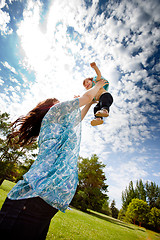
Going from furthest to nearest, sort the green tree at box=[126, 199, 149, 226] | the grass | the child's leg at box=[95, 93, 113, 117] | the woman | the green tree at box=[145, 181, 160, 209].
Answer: the green tree at box=[145, 181, 160, 209] → the green tree at box=[126, 199, 149, 226] → the grass → the child's leg at box=[95, 93, 113, 117] → the woman

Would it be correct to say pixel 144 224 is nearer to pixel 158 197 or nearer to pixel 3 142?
pixel 158 197

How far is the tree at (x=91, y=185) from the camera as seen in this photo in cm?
2473

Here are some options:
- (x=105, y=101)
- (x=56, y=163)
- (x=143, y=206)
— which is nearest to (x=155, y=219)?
(x=143, y=206)

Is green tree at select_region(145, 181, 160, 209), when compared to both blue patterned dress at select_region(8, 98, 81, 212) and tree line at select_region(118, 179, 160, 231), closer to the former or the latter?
tree line at select_region(118, 179, 160, 231)

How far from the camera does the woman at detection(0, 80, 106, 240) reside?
0.73 meters

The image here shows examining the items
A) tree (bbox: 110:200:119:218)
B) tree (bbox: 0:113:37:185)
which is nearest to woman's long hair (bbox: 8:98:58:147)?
tree (bbox: 0:113:37:185)

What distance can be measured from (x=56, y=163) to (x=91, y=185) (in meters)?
31.7

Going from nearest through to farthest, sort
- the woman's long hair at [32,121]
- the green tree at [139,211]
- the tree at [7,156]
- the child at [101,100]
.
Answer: the woman's long hair at [32,121] → the child at [101,100] → the tree at [7,156] → the green tree at [139,211]

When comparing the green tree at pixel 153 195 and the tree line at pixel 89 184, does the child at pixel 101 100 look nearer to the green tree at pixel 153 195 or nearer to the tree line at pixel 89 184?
the tree line at pixel 89 184

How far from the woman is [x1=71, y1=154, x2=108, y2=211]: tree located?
27.5m

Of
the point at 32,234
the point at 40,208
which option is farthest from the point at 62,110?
the point at 32,234

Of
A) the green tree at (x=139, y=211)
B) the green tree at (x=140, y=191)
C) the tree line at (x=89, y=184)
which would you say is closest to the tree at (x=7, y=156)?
the tree line at (x=89, y=184)

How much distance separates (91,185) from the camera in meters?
28.5

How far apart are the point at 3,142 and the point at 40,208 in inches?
675
